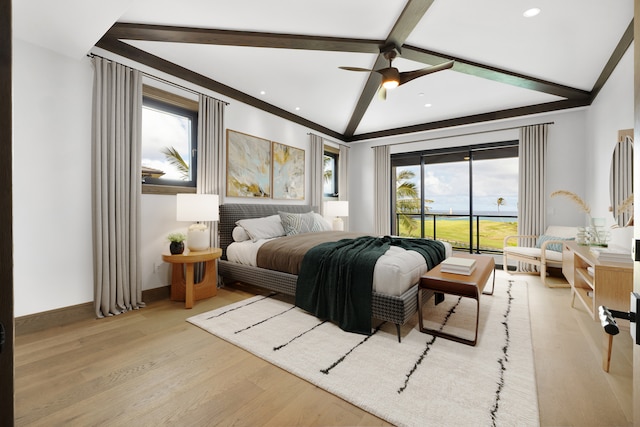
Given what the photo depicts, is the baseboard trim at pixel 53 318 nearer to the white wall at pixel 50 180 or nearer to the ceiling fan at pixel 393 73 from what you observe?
the white wall at pixel 50 180

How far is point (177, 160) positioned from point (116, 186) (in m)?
0.85

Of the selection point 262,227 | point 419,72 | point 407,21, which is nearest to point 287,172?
point 262,227

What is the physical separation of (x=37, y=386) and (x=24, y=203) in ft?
5.15

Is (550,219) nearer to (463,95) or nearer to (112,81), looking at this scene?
(463,95)

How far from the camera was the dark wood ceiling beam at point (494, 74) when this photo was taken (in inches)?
134

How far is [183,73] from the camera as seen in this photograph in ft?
11.5

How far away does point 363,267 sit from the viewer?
2.46m

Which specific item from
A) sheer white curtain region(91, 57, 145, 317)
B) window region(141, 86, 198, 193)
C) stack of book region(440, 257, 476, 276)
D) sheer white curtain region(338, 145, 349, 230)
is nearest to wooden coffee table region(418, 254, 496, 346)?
stack of book region(440, 257, 476, 276)

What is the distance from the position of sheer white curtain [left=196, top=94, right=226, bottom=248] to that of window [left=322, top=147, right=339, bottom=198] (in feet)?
9.21

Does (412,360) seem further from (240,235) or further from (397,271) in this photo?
(240,235)

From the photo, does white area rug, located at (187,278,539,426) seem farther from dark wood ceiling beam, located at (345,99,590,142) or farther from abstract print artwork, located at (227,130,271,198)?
dark wood ceiling beam, located at (345,99,590,142)

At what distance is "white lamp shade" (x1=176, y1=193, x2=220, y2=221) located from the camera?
3.16 m

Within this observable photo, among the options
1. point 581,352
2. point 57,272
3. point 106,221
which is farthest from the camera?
point 106,221

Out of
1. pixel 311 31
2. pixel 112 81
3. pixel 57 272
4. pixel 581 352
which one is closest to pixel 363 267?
pixel 581 352
